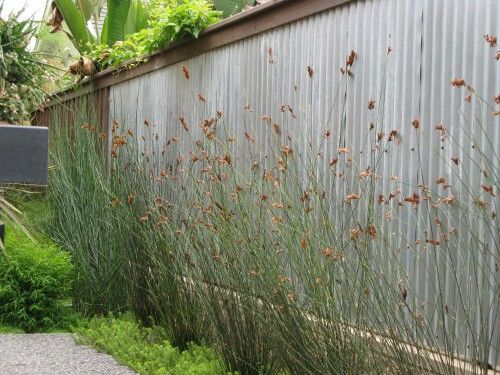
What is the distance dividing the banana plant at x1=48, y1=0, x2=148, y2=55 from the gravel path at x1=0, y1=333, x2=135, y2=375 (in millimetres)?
6274

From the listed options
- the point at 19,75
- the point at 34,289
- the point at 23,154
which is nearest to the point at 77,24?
the point at 19,75

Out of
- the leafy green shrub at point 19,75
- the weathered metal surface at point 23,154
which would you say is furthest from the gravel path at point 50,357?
the weathered metal surface at point 23,154

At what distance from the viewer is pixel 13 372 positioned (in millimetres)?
4523

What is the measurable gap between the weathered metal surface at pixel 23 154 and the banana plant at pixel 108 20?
9.72 m

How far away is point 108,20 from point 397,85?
793 cm

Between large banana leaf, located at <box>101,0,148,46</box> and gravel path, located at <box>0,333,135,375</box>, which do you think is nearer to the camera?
gravel path, located at <box>0,333,135,375</box>

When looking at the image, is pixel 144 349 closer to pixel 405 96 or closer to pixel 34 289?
pixel 34 289

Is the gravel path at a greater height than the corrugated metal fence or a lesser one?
lesser

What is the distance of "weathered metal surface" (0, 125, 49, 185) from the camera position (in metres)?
1.75

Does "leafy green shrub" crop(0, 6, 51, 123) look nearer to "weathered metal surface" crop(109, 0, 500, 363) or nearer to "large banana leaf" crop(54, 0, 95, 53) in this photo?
"weathered metal surface" crop(109, 0, 500, 363)

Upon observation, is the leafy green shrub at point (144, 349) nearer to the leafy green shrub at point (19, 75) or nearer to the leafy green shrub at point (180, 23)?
the leafy green shrub at point (180, 23)

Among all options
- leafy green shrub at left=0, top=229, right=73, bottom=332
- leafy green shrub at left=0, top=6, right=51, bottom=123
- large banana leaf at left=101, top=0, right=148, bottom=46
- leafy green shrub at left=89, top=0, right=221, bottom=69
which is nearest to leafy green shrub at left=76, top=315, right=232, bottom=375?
leafy green shrub at left=0, top=229, right=73, bottom=332

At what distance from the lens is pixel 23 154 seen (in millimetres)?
1767

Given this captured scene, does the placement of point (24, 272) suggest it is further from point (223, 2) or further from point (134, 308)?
point (223, 2)
